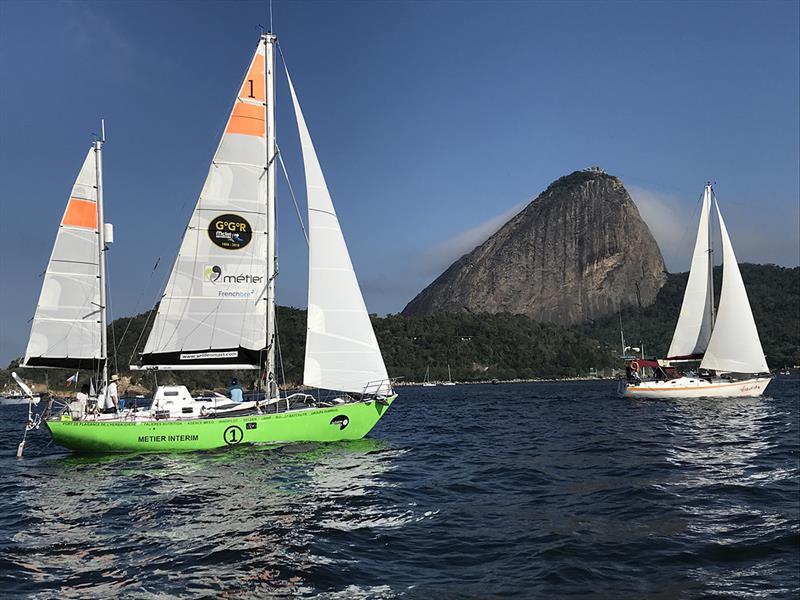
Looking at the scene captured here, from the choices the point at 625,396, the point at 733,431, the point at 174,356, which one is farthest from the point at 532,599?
the point at 625,396

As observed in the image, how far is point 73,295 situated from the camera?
25.0 metres

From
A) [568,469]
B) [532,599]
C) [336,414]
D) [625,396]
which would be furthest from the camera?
[625,396]

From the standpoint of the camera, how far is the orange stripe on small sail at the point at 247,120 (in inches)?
960

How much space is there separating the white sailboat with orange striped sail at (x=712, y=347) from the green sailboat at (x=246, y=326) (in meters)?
34.8

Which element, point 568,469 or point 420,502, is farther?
point 568,469

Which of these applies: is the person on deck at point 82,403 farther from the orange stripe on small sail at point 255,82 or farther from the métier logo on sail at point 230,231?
the orange stripe on small sail at point 255,82

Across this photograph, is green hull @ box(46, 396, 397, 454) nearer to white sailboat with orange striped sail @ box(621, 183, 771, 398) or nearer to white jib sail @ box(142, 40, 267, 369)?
white jib sail @ box(142, 40, 267, 369)

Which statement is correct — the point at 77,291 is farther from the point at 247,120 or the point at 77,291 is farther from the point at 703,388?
the point at 703,388

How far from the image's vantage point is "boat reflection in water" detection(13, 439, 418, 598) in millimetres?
8656

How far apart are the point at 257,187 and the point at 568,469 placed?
15.8 metres

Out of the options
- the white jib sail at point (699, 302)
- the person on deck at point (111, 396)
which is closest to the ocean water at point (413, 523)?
the person on deck at point (111, 396)

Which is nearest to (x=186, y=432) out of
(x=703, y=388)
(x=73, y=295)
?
(x=73, y=295)

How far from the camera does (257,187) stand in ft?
80.5

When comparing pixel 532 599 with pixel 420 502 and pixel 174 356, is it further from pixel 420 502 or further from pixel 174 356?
pixel 174 356
